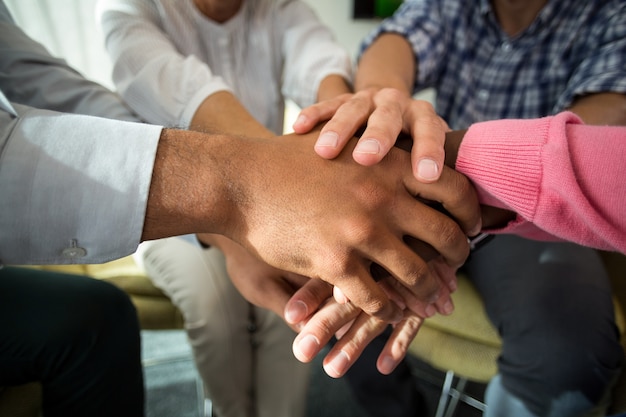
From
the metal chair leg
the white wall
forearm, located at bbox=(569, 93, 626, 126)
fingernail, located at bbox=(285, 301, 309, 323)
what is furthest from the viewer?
the white wall

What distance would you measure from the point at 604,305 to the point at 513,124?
36 cm

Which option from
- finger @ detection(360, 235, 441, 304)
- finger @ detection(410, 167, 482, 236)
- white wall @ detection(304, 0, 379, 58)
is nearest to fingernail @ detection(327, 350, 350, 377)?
finger @ detection(360, 235, 441, 304)

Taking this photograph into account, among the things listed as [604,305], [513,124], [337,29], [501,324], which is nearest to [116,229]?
[513,124]

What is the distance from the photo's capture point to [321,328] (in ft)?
1.71

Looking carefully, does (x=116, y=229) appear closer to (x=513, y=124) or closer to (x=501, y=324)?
(x=513, y=124)

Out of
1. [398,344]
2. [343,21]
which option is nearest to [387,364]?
[398,344]

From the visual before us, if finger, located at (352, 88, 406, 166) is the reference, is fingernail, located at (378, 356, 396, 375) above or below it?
below

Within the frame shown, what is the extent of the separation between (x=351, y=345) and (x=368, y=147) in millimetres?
269

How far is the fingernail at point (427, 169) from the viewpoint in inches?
19.1

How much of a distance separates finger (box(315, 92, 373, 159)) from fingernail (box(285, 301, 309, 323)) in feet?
0.68

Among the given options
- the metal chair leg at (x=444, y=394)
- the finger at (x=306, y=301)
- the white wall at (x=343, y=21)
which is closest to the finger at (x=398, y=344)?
the finger at (x=306, y=301)

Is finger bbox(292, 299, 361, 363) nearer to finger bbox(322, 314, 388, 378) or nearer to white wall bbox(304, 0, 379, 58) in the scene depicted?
finger bbox(322, 314, 388, 378)

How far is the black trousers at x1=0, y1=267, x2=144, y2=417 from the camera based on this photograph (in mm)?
581

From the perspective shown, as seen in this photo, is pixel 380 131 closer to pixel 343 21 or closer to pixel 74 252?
pixel 74 252
